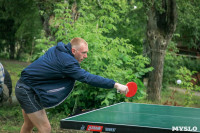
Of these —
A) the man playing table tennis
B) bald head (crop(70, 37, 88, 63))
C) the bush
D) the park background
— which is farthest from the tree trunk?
the man playing table tennis

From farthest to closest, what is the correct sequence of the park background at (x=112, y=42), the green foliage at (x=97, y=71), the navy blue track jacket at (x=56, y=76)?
the park background at (x=112, y=42) < the green foliage at (x=97, y=71) < the navy blue track jacket at (x=56, y=76)

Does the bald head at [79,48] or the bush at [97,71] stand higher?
the bald head at [79,48]

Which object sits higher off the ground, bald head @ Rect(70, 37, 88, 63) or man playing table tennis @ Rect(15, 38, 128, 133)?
bald head @ Rect(70, 37, 88, 63)

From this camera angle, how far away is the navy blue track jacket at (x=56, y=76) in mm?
3697

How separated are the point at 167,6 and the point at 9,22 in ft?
68.8

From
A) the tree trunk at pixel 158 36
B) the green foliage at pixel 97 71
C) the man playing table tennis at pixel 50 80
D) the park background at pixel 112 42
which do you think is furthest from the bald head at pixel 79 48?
the tree trunk at pixel 158 36

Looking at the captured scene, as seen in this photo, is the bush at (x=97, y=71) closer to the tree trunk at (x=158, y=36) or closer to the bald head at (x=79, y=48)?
the bald head at (x=79, y=48)

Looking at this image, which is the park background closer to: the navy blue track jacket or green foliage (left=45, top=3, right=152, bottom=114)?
green foliage (left=45, top=3, right=152, bottom=114)

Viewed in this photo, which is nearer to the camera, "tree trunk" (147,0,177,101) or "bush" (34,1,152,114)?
"bush" (34,1,152,114)

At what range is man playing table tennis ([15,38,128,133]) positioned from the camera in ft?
12.2

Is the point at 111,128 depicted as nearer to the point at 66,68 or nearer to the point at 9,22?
the point at 66,68

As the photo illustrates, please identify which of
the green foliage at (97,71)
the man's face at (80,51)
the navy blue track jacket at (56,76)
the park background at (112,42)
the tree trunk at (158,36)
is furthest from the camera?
the tree trunk at (158,36)

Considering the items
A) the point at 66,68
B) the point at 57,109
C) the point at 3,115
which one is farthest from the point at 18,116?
the point at 66,68

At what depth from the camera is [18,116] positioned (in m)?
7.30
